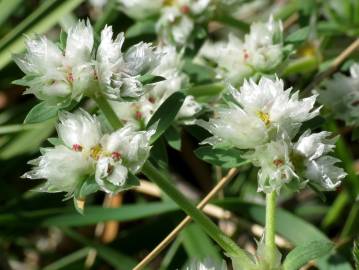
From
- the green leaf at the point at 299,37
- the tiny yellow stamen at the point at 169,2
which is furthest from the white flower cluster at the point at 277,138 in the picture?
the tiny yellow stamen at the point at 169,2

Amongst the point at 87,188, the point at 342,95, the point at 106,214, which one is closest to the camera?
the point at 87,188

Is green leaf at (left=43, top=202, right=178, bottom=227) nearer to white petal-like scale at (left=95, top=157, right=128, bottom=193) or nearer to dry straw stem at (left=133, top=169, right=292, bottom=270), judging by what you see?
dry straw stem at (left=133, top=169, right=292, bottom=270)

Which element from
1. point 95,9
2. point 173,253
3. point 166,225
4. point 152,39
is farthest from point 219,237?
point 95,9

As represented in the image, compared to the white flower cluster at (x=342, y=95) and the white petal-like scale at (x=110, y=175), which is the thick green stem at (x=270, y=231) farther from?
the white flower cluster at (x=342, y=95)

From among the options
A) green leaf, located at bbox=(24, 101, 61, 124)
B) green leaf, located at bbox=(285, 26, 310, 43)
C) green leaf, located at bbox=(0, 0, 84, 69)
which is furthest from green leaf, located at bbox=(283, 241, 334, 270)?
green leaf, located at bbox=(0, 0, 84, 69)

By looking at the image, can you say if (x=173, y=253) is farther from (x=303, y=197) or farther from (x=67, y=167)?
(x=67, y=167)

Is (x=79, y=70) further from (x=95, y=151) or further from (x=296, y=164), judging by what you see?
(x=296, y=164)

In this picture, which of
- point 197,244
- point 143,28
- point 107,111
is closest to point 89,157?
point 107,111
